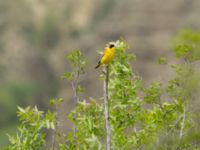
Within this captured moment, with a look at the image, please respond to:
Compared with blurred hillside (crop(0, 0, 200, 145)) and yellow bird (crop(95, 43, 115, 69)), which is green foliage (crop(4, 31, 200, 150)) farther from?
A: blurred hillside (crop(0, 0, 200, 145))

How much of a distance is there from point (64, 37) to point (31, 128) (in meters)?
98.6

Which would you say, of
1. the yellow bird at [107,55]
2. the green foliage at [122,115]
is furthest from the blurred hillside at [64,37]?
the yellow bird at [107,55]

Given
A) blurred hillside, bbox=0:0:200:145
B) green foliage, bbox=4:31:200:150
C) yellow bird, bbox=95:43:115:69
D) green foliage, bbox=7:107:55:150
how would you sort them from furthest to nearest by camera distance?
blurred hillside, bbox=0:0:200:145, green foliage, bbox=7:107:55:150, green foliage, bbox=4:31:200:150, yellow bird, bbox=95:43:115:69

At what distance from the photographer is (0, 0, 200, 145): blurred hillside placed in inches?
3103

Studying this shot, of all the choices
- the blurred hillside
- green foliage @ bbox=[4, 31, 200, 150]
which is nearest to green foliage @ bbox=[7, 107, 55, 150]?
green foliage @ bbox=[4, 31, 200, 150]

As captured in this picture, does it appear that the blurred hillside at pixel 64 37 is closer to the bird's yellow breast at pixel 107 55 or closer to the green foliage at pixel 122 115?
the green foliage at pixel 122 115

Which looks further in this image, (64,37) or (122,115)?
(64,37)

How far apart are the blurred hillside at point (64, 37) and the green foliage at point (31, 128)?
44763 millimetres

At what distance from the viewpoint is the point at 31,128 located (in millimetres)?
13938

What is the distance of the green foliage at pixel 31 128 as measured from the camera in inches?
539

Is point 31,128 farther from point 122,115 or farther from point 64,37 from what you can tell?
point 64,37

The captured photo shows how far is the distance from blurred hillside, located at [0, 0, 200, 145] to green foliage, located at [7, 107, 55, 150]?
44.8 m

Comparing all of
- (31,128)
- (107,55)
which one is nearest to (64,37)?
(31,128)

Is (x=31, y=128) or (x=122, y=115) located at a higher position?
(x=122, y=115)
